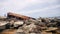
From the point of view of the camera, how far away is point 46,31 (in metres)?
15.2

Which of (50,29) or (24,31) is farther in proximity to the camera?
(50,29)

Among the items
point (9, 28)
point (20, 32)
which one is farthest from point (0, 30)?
point (20, 32)

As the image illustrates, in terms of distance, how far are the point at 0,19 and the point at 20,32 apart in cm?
444

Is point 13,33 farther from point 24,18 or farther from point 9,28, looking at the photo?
point 24,18

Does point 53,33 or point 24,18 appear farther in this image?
point 24,18

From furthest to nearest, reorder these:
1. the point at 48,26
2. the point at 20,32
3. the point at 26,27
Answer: the point at 48,26, the point at 26,27, the point at 20,32

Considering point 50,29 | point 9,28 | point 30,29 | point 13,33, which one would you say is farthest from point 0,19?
point 50,29

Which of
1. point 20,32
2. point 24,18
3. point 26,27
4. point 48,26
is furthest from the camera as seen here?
point 24,18

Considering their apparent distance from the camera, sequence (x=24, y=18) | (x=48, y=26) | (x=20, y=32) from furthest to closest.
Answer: (x=24, y=18) → (x=48, y=26) → (x=20, y=32)

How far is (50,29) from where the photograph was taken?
15.5 meters

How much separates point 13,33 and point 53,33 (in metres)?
4.03

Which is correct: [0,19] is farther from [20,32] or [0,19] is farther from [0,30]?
[20,32]

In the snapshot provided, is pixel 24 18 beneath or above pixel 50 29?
above

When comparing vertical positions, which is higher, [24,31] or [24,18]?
[24,18]
